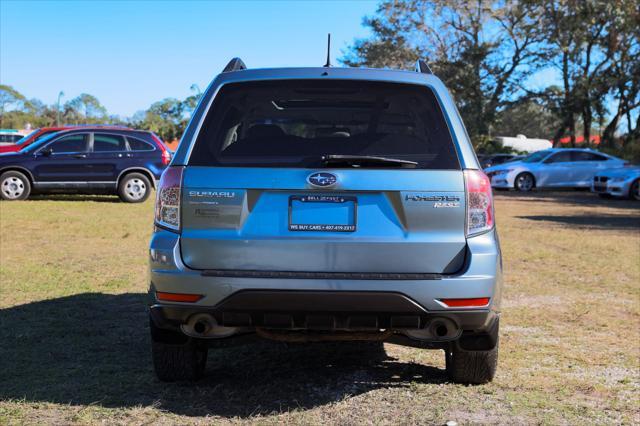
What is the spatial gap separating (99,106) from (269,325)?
123455 millimetres

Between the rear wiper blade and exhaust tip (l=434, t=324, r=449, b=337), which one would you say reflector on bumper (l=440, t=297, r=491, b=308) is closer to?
exhaust tip (l=434, t=324, r=449, b=337)

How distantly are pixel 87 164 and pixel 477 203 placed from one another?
1525cm

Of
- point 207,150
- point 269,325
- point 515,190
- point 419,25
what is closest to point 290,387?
point 269,325

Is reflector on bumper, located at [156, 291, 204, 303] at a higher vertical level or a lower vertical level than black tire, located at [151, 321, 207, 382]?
higher

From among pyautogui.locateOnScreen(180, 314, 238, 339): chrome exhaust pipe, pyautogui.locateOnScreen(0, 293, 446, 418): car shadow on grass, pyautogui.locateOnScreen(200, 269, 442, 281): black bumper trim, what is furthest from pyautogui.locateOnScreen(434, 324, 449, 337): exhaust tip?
pyautogui.locateOnScreen(180, 314, 238, 339): chrome exhaust pipe

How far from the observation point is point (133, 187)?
18.3 m

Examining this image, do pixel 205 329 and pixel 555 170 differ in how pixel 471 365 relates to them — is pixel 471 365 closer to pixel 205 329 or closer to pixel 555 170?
pixel 205 329

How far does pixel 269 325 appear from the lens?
3938 mm

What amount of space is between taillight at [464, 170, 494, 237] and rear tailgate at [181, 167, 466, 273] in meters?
0.05

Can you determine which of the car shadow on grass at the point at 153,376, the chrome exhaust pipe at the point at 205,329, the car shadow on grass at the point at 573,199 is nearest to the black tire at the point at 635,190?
the car shadow on grass at the point at 573,199

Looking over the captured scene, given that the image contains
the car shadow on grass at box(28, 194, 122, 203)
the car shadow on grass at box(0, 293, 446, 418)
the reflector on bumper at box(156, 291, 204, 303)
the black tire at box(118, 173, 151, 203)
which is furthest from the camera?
the car shadow on grass at box(28, 194, 122, 203)

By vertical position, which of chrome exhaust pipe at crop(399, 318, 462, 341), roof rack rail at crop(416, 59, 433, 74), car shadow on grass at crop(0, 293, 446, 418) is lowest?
car shadow on grass at crop(0, 293, 446, 418)

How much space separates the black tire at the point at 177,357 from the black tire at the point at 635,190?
19929mm

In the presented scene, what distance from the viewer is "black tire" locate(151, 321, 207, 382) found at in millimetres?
4406
